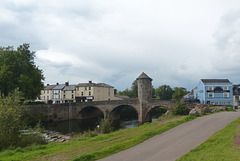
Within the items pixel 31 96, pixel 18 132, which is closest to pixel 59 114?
pixel 31 96

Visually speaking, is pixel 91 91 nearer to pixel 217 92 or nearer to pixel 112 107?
pixel 112 107

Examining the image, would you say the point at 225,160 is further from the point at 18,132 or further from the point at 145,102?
the point at 145,102

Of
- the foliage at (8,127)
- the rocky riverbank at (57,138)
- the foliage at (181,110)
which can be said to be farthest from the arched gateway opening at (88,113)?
the foliage at (8,127)

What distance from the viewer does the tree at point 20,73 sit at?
124 ft

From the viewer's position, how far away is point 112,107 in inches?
1993

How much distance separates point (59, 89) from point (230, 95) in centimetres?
6387

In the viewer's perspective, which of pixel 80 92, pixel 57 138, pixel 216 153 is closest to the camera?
pixel 216 153

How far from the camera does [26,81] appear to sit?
3934 cm

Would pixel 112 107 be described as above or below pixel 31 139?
below

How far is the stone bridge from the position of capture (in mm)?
45188

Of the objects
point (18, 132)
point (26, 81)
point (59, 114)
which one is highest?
point (26, 81)

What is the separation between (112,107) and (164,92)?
51.8m

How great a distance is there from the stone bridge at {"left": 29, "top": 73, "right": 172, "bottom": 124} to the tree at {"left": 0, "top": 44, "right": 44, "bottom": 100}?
258 inches

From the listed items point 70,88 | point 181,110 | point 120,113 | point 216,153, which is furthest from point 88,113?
point 216,153
